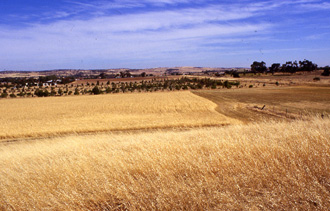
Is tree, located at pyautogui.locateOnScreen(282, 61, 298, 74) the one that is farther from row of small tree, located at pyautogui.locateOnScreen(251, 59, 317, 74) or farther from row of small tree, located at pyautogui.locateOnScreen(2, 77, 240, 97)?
row of small tree, located at pyautogui.locateOnScreen(2, 77, 240, 97)

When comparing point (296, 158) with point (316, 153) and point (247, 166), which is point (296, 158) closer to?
point (316, 153)

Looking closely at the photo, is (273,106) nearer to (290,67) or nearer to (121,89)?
(121,89)

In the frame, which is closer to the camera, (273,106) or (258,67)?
(273,106)

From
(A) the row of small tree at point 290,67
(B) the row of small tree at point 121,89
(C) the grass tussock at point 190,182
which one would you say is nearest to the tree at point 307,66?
(A) the row of small tree at point 290,67

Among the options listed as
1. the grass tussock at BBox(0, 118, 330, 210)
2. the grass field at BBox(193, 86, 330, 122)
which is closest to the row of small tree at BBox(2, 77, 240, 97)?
the grass field at BBox(193, 86, 330, 122)

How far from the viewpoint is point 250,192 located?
3.83 meters

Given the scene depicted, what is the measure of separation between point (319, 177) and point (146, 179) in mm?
2941

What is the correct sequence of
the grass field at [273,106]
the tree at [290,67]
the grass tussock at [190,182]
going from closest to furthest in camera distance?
the grass tussock at [190,182] < the grass field at [273,106] < the tree at [290,67]

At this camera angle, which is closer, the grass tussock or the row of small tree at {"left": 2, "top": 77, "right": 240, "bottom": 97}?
the grass tussock

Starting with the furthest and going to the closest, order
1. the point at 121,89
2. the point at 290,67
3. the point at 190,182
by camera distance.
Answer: the point at 290,67 → the point at 121,89 → the point at 190,182

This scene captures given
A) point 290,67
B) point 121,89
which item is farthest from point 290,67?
point 121,89

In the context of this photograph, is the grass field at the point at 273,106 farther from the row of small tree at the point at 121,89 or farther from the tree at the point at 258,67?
the tree at the point at 258,67

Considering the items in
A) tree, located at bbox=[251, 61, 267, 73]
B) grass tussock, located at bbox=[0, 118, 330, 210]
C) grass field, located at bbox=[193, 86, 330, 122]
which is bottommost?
grass field, located at bbox=[193, 86, 330, 122]

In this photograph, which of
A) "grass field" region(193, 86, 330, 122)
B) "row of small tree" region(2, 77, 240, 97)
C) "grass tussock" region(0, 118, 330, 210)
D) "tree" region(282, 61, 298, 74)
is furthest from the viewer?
"tree" region(282, 61, 298, 74)
